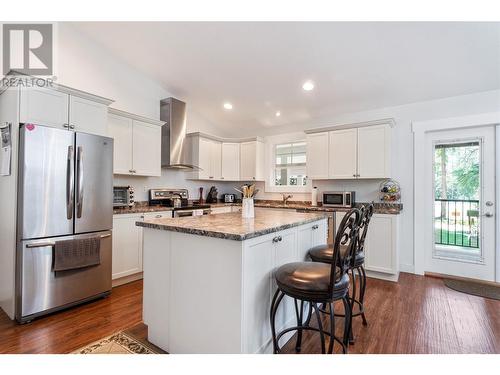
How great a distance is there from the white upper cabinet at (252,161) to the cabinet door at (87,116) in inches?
109

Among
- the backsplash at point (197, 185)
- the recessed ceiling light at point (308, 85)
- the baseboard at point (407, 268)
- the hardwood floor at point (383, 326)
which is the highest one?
the recessed ceiling light at point (308, 85)

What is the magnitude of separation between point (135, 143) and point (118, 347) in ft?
8.74

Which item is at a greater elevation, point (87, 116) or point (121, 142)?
point (87, 116)

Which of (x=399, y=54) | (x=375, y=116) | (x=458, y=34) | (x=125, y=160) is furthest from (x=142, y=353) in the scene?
(x=375, y=116)

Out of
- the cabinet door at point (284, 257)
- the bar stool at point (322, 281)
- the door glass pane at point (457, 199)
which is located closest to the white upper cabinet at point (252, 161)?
the door glass pane at point (457, 199)

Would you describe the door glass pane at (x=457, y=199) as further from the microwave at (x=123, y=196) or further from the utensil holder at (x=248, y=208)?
the microwave at (x=123, y=196)

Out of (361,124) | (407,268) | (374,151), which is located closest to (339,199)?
(374,151)

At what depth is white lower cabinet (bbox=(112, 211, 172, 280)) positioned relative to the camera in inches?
126

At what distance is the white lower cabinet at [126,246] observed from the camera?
10.5 feet

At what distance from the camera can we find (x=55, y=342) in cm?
202

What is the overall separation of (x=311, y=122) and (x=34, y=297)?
177 inches

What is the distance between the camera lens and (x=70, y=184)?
253 centimetres

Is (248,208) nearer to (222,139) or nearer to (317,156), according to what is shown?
(317,156)
